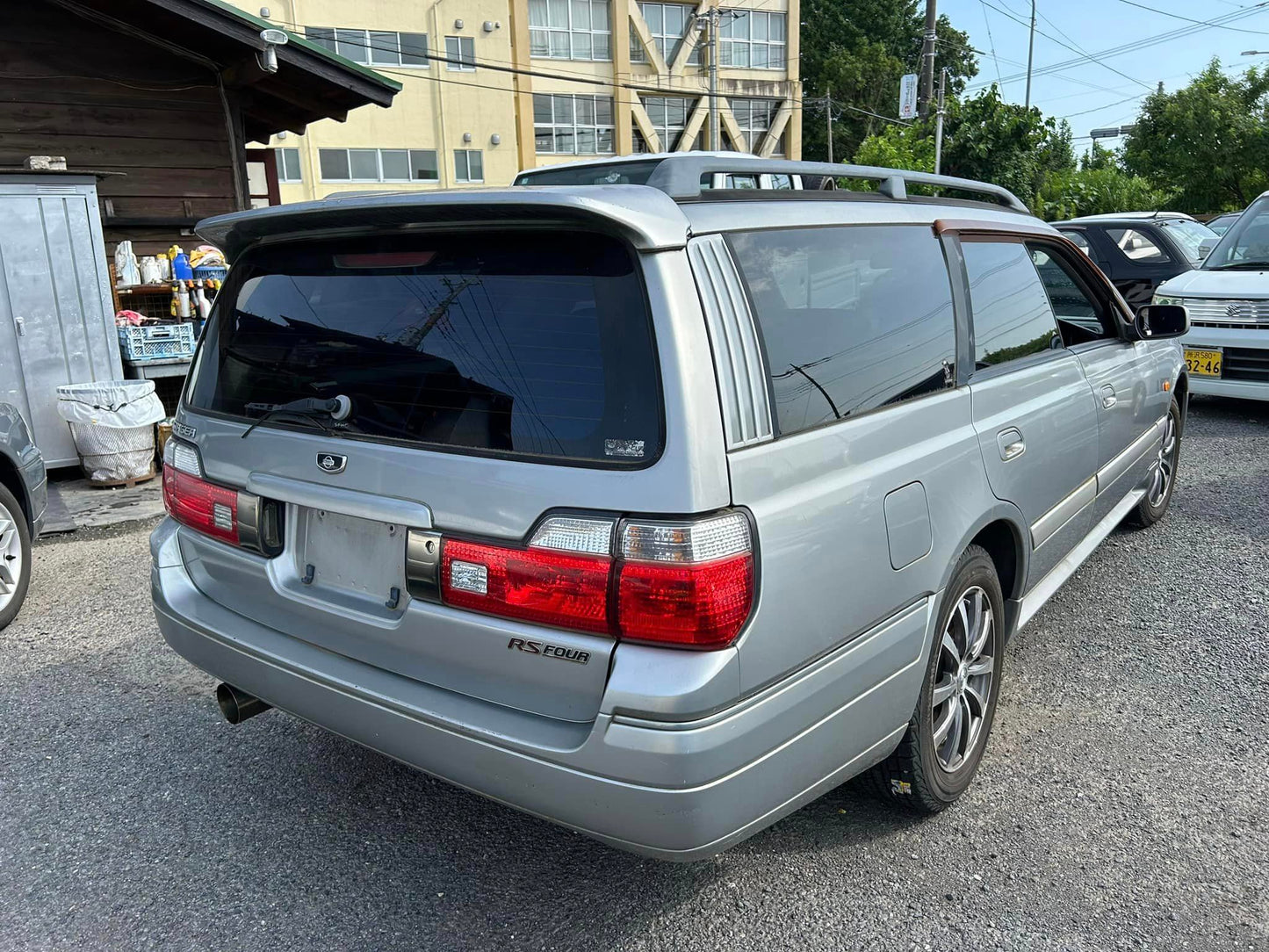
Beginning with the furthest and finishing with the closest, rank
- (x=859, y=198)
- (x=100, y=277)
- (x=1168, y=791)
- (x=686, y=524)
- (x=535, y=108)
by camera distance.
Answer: (x=535, y=108)
(x=100, y=277)
(x=1168, y=791)
(x=859, y=198)
(x=686, y=524)

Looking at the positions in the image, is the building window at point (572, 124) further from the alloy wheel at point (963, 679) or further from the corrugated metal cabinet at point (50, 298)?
the alloy wheel at point (963, 679)

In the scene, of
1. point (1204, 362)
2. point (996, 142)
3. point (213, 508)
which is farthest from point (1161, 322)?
point (996, 142)

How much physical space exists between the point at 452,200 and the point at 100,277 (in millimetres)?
6627

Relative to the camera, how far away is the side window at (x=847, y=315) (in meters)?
2.24

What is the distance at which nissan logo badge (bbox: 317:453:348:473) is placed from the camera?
7.70 feet

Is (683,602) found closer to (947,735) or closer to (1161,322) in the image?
(947,735)

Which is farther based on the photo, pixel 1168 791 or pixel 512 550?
pixel 1168 791

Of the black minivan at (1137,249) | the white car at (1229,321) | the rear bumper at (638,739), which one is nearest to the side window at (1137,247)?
the black minivan at (1137,249)

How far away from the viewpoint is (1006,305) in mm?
3379

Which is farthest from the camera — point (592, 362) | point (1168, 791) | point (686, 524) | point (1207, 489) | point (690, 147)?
point (690, 147)

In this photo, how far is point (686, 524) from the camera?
1.93m

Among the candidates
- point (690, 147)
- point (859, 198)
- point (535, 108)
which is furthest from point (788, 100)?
point (859, 198)

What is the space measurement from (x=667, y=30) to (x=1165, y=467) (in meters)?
40.5

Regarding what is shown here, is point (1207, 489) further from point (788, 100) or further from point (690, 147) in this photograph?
point (788, 100)
